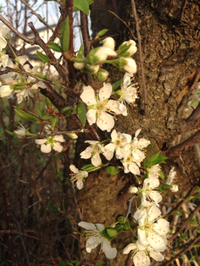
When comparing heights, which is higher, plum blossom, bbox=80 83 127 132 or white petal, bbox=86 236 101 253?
plum blossom, bbox=80 83 127 132

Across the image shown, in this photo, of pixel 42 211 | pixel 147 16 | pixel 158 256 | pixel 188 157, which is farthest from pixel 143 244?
pixel 42 211

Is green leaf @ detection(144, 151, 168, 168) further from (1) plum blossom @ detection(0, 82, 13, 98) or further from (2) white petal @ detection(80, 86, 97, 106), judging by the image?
(1) plum blossom @ detection(0, 82, 13, 98)

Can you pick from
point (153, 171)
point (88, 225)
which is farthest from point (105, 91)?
point (88, 225)

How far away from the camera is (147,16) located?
0.90 metres

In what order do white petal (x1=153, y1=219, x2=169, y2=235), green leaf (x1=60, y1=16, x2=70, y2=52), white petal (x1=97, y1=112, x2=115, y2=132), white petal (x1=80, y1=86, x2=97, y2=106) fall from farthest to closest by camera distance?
white petal (x1=153, y1=219, x2=169, y2=235)
white petal (x1=97, y1=112, x2=115, y2=132)
white petal (x1=80, y1=86, x2=97, y2=106)
green leaf (x1=60, y1=16, x2=70, y2=52)

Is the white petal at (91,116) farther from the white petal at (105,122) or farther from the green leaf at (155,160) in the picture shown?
the green leaf at (155,160)

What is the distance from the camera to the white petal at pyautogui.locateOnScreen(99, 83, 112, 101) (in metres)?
0.66

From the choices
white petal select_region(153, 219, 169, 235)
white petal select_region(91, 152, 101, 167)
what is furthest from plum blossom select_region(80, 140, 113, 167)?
white petal select_region(153, 219, 169, 235)

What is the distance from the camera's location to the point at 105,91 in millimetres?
667

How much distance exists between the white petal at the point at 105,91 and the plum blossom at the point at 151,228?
439mm

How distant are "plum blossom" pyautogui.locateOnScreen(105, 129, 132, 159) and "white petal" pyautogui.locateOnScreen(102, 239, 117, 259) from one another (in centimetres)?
36

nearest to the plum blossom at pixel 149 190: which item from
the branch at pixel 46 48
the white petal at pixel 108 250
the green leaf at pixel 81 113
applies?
the white petal at pixel 108 250

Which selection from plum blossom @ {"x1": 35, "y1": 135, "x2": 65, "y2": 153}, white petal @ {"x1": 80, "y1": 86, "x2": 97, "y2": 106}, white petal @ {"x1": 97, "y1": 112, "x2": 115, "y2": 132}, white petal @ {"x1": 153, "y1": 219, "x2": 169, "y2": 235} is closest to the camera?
white petal @ {"x1": 80, "y1": 86, "x2": 97, "y2": 106}

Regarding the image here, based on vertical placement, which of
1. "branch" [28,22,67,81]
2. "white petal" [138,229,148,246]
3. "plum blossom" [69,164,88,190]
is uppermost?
"branch" [28,22,67,81]
